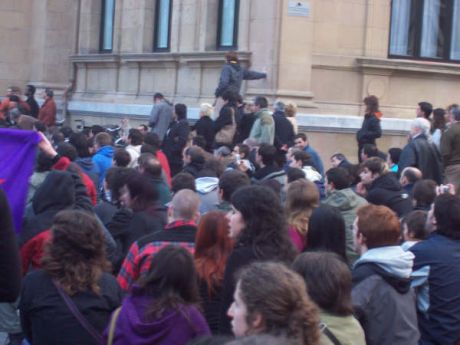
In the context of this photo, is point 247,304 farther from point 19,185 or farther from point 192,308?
point 19,185

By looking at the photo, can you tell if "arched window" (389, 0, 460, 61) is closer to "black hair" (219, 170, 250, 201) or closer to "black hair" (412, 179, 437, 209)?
"black hair" (412, 179, 437, 209)

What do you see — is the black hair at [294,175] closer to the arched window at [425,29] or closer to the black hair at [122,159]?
the black hair at [122,159]

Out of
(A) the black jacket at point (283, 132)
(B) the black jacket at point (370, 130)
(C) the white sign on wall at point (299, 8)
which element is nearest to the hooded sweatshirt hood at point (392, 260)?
(A) the black jacket at point (283, 132)

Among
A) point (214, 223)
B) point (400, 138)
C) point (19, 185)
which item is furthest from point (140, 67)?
point (214, 223)

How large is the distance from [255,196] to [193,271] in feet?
3.67

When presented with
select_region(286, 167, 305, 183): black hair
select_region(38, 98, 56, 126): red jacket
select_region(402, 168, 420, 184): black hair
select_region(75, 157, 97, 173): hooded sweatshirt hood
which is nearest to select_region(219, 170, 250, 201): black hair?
select_region(286, 167, 305, 183): black hair

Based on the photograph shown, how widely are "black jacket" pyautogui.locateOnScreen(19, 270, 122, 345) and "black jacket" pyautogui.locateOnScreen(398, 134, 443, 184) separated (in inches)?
324

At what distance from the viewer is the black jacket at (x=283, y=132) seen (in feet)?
51.4

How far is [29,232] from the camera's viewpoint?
7.07 meters

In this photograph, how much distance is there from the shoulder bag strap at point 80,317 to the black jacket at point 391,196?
4.67 metres

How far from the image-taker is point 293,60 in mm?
18250

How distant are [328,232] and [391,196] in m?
3.28

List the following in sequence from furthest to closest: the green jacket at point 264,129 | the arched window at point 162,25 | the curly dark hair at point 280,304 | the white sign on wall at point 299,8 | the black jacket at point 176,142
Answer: the arched window at point 162,25, the white sign on wall at point 299,8, the black jacket at point 176,142, the green jacket at point 264,129, the curly dark hair at point 280,304

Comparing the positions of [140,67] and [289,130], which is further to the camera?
[140,67]
